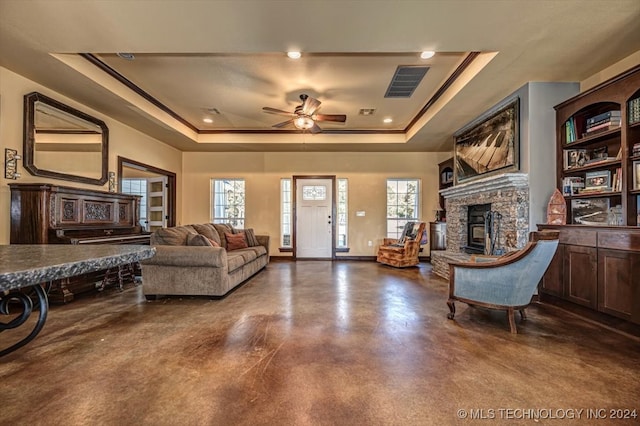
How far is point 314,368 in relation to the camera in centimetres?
199

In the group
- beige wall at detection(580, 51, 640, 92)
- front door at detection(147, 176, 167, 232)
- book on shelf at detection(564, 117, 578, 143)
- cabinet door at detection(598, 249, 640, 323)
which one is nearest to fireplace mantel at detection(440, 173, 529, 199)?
book on shelf at detection(564, 117, 578, 143)

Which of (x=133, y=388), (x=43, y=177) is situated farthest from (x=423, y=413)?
(x=43, y=177)

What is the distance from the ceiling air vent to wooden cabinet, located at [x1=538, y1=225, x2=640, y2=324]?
94.0 inches

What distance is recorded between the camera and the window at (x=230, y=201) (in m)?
7.10

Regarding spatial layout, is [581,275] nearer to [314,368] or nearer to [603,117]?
[603,117]

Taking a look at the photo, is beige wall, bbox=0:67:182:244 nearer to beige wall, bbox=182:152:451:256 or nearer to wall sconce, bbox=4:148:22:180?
wall sconce, bbox=4:148:22:180

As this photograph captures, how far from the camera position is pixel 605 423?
1.49 metres

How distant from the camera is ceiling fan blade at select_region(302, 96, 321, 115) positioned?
395 centimetres

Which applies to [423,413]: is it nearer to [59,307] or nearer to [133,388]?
[133,388]

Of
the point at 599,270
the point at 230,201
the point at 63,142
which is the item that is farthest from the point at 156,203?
the point at 599,270

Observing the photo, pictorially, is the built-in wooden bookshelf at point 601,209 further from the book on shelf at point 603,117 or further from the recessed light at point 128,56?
the recessed light at point 128,56

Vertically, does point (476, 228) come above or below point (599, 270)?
above

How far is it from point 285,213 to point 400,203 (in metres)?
2.82

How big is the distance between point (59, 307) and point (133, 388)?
2.33 metres
